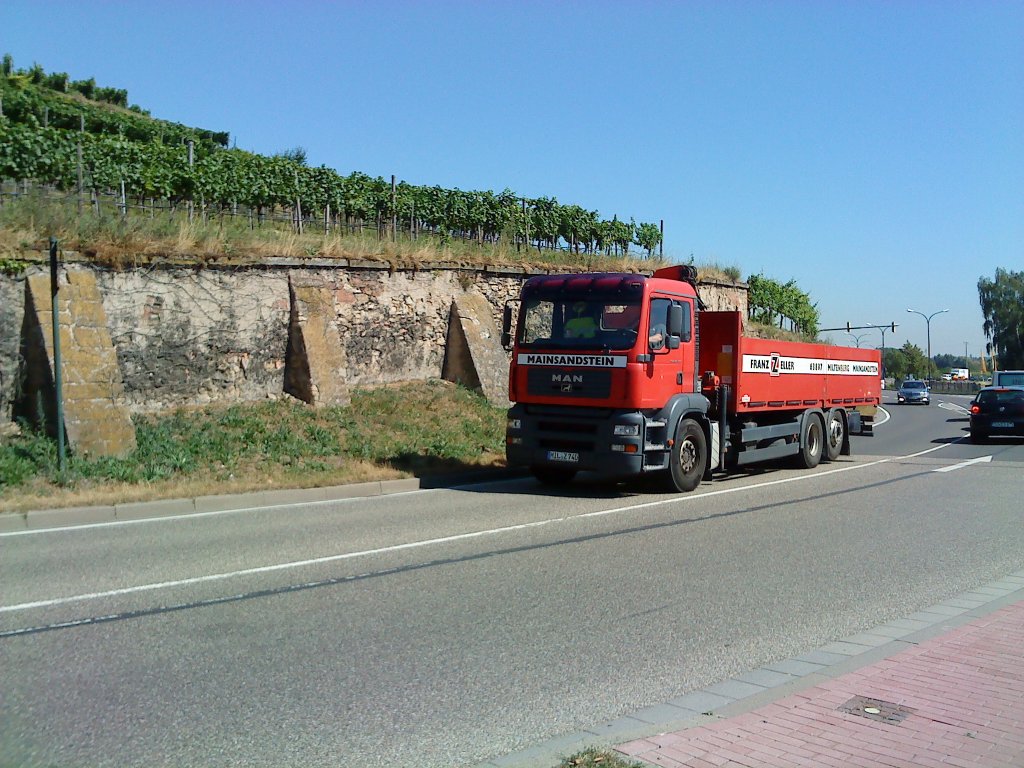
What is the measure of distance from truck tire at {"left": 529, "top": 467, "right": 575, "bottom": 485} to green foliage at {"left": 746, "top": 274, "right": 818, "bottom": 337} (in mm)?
31316

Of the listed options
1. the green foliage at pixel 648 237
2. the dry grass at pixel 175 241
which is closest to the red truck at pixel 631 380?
the dry grass at pixel 175 241

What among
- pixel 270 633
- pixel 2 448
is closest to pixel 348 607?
pixel 270 633

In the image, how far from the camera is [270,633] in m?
6.23

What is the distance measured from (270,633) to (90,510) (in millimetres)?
6339

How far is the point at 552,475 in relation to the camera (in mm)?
15117

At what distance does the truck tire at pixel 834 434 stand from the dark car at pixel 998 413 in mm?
7163

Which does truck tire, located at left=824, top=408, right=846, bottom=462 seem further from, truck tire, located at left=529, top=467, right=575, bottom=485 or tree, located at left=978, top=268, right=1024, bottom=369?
tree, located at left=978, top=268, right=1024, bottom=369

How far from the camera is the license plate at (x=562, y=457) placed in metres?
13.6

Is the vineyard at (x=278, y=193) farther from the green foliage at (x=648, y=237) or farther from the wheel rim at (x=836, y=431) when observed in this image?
the wheel rim at (x=836, y=431)

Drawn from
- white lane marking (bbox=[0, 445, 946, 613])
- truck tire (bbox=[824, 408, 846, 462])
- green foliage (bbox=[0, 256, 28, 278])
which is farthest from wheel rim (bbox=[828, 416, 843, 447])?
green foliage (bbox=[0, 256, 28, 278])

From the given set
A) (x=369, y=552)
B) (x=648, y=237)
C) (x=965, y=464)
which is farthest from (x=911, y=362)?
(x=369, y=552)

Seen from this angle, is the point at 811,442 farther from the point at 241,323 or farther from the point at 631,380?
the point at 241,323

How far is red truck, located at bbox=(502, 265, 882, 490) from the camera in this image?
13242 millimetres

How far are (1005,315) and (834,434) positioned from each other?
323 ft
